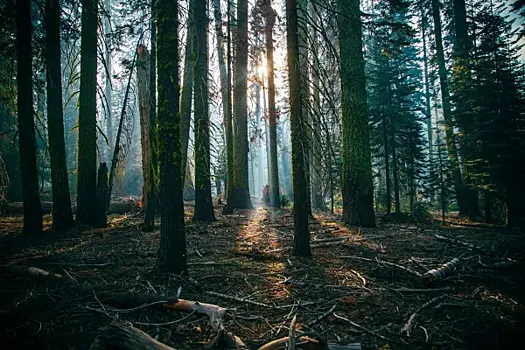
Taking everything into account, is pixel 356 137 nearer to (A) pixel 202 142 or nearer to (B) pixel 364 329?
(A) pixel 202 142

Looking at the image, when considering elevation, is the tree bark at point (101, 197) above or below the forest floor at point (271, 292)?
above

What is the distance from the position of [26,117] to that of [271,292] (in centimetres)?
807

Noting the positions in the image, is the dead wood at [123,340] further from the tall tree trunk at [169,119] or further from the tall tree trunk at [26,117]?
the tall tree trunk at [26,117]

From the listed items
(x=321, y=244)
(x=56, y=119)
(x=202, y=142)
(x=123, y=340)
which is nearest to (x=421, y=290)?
(x=321, y=244)

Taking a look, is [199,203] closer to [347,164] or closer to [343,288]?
[347,164]

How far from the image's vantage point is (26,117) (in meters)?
7.96

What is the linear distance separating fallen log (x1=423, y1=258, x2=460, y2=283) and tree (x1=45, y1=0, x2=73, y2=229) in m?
9.17

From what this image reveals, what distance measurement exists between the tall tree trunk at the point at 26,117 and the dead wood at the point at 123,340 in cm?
707

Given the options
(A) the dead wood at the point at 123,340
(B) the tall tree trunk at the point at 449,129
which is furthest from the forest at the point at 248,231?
(B) the tall tree trunk at the point at 449,129

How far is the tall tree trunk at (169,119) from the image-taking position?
463 centimetres

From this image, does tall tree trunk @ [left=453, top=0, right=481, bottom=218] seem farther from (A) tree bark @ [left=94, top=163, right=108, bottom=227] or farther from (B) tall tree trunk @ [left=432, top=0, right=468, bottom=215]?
(A) tree bark @ [left=94, top=163, right=108, bottom=227]

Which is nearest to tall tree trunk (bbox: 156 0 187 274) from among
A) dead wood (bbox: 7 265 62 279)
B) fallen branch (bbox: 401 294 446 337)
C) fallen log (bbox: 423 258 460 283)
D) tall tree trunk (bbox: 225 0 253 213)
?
dead wood (bbox: 7 265 62 279)

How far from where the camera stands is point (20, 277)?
14.8ft

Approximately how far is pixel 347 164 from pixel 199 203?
16.8ft
